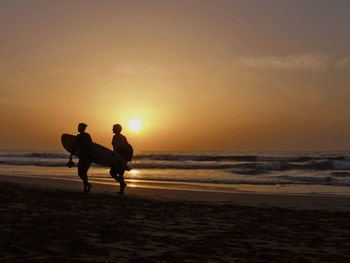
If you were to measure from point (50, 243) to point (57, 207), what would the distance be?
3.66 meters

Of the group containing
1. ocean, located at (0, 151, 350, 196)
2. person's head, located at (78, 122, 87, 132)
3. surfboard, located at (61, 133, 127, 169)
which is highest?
person's head, located at (78, 122, 87, 132)

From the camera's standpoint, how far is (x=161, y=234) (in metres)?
6.61

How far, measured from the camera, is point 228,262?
500cm

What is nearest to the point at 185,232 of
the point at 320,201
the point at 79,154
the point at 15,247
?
the point at 15,247

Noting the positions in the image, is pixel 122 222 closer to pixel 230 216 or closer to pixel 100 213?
pixel 100 213

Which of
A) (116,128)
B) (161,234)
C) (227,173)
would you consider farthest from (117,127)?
(227,173)

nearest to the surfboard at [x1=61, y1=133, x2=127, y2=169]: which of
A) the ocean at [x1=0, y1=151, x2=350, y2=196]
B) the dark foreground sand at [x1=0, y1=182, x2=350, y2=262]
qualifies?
the dark foreground sand at [x1=0, y1=182, x2=350, y2=262]

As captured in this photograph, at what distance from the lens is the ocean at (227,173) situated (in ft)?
64.3

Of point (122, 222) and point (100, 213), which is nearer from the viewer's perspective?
point (122, 222)

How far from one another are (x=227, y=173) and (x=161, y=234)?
25.3 metres

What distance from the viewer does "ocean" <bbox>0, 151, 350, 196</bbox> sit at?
19594 mm

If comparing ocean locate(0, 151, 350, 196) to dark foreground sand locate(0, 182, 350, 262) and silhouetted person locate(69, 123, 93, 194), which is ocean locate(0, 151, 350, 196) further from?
dark foreground sand locate(0, 182, 350, 262)

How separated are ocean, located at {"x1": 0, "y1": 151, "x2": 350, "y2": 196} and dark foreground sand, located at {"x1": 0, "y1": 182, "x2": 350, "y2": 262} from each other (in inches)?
328

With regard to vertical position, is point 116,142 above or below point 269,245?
above
